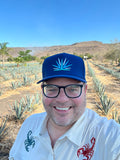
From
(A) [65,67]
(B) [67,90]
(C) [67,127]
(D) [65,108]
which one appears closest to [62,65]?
(A) [65,67]

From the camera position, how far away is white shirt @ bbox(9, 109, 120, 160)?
0.77 m

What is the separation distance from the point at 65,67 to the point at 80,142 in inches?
22.8

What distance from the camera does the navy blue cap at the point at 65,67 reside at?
101 centimetres

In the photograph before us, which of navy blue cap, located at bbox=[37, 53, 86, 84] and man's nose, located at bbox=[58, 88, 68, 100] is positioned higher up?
navy blue cap, located at bbox=[37, 53, 86, 84]

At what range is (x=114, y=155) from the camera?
735 millimetres

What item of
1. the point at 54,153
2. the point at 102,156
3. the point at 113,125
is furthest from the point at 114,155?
the point at 54,153

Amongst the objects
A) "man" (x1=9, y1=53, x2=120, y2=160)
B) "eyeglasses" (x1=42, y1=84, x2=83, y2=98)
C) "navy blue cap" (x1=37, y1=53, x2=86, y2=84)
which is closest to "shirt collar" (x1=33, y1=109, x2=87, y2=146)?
"man" (x1=9, y1=53, x2=120, y2=160)

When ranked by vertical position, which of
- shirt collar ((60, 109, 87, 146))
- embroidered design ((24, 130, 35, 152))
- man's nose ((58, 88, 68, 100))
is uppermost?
man's nose ((58, 88, 68, 100))

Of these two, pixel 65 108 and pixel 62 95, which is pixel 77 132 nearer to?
pixel 65 108

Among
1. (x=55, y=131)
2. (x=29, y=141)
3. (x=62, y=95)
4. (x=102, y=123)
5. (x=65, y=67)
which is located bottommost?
(x=29, y=141)

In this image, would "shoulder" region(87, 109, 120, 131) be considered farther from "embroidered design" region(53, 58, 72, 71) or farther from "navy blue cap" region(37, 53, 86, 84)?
"embroidered design" region(53, 58, 72, 71)

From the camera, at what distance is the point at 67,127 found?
102cm

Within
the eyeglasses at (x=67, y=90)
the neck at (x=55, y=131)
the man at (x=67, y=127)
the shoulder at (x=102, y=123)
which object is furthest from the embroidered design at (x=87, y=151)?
the eyeglasses at (x=67, y=90)

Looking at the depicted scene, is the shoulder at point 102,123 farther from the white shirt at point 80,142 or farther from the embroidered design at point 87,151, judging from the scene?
the embroidered design at point 87,151
